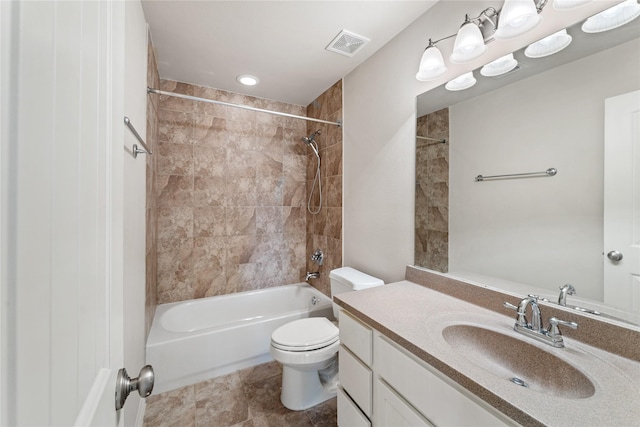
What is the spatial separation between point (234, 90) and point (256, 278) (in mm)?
1950

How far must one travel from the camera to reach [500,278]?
1.22 metres

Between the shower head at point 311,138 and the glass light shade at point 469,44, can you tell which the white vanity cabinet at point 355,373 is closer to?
the glass light shade at point 469,44

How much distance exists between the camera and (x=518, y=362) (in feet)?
3.06

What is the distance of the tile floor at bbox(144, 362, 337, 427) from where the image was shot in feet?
5.26

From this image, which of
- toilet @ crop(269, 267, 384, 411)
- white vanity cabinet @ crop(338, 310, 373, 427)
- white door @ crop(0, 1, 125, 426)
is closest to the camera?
white door @ crop(0, 1, 125, 426)

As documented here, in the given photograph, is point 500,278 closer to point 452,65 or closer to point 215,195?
point 452,65

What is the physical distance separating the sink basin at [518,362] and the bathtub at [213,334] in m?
1.49

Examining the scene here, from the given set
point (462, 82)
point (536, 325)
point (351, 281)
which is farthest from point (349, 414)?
point (462, 82)

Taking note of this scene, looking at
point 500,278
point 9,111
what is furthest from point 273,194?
point 9,111

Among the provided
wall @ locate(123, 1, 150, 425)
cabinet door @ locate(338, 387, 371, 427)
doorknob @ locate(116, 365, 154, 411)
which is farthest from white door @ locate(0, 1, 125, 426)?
cabinet door @ locate(338, 387, 371, 427)

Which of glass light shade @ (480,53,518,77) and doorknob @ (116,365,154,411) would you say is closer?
doorknob @ (116,365,154,411)

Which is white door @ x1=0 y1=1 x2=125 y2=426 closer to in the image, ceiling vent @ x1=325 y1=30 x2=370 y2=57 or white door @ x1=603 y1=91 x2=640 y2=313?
white door @ x1=603 y1=91 x2=640 y2=313

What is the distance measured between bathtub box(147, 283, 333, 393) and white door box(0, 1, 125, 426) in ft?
5.26

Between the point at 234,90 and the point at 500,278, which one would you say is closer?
the point at 500,278
